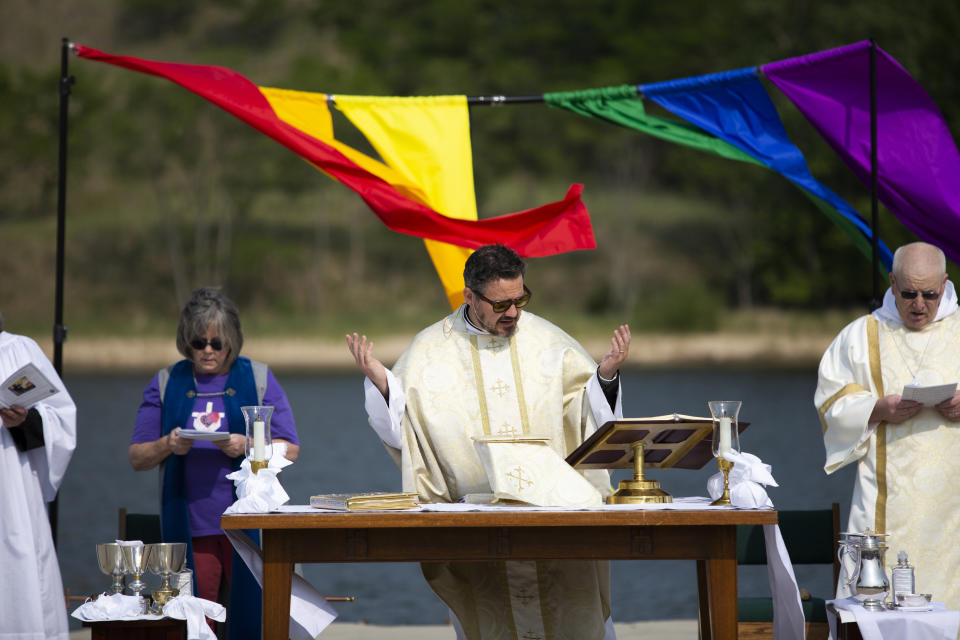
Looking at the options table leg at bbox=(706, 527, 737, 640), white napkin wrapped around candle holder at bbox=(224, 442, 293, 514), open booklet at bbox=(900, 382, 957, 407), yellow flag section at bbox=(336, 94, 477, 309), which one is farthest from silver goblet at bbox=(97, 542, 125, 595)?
open booklet at bbox=(900, 382, 957, 407)

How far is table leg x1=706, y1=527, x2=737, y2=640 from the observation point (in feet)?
14.6

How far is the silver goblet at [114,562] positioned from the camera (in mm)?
4617

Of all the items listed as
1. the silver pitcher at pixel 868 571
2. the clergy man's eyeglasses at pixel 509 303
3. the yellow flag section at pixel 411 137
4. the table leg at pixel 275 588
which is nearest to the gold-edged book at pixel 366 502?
the table leg at pixel 275 588

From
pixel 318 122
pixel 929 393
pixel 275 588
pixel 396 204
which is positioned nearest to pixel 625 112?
pixel 396 204

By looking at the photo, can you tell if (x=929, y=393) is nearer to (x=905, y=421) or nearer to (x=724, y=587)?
(x=905, y=421)

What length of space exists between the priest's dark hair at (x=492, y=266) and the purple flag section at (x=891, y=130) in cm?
214

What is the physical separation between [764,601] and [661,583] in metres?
7.02

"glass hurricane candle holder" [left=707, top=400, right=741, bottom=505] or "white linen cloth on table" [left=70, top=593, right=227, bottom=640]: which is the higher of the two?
"glass hurricane candle holder" [left=707, top=400, right=741, bottom=505]

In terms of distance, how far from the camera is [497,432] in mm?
5336

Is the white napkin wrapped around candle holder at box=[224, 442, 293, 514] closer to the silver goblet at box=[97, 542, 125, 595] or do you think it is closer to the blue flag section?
the silver goblet at box=[97, 542, 125, 595]

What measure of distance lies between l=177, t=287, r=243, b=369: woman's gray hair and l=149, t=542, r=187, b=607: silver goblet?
94 centimetres

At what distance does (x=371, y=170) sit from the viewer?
6.72 metres

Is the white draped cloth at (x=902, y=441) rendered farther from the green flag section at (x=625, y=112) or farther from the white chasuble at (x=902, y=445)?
the green flag section at (x=625, y=112)

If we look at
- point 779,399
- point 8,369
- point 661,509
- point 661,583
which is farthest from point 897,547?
point 779,399
